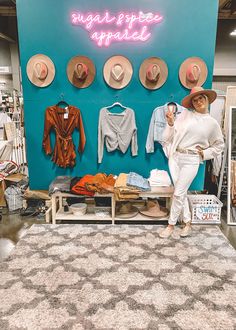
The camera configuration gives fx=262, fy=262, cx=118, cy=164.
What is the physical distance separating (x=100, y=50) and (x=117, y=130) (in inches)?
42.0

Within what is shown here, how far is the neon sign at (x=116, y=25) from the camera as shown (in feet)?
11.0

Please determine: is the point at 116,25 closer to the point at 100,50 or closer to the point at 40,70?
the point at 100,50

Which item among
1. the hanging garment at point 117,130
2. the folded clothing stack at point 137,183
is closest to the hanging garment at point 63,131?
the hanging garment at point 117,130

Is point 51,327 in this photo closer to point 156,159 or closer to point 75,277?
point 75,277

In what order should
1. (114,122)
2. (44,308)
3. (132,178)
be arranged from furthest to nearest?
(114,122) < (132,178) < (44,308)

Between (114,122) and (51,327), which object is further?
(114,122)

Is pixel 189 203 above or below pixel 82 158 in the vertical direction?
below

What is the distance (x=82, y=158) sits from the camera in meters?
3.81

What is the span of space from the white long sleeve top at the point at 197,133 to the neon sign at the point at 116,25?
53.9 inches

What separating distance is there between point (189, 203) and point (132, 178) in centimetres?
85

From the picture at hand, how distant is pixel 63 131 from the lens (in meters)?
3.60

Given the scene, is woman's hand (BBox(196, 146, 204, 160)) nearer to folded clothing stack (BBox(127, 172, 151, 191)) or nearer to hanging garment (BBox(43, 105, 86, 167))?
folded clothing stack (BBox(127, 172, 151, 191))

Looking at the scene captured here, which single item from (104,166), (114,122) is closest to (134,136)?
(114,122)

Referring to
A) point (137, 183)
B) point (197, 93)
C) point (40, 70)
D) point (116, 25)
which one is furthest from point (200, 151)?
point (40, 70)
